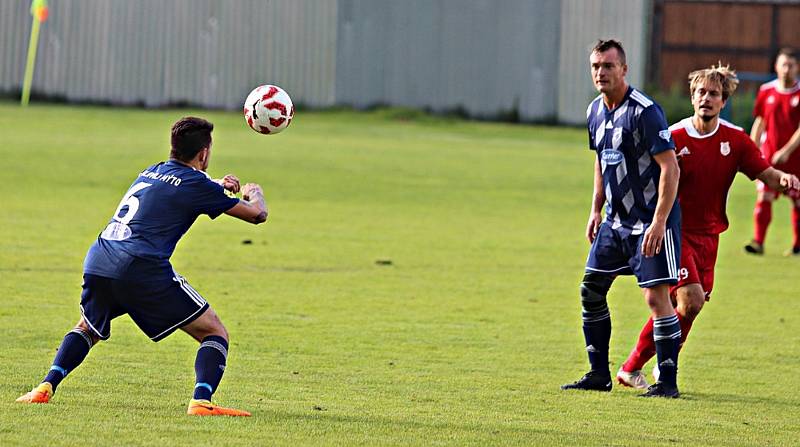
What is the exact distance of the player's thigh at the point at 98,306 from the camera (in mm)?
6793

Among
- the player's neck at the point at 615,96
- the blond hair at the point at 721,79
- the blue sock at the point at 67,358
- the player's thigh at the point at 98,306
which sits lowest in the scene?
the blue sock at the point at 67,358

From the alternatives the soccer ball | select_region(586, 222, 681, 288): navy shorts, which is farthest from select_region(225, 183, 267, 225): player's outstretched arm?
select_region(586, 222, 681, 288): navy shorts

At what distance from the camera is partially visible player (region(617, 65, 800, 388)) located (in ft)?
27.4

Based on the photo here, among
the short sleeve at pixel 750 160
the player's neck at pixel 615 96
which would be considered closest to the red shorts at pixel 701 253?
the short sleeve at pixel 750 160

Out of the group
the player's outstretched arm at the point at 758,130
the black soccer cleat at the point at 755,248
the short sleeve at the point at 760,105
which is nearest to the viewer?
the player's outstretched arm at the point at 758,130

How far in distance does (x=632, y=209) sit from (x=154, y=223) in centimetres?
275

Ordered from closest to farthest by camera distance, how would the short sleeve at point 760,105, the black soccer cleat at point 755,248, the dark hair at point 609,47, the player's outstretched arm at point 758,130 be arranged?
the dark hair at point 609,47 < the player's outstretched arm at point 758,130 < the short sleeve at point 760,105 < the black soccer cleat at point 755,248

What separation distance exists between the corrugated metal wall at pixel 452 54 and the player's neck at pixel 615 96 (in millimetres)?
33939

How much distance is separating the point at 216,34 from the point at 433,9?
21.5ft

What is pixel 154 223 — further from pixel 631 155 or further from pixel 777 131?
pixel 777 131

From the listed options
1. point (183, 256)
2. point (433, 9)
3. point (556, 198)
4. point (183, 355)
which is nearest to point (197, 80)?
point (433, 9)

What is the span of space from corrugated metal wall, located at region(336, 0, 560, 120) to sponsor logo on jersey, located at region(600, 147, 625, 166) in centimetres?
3395

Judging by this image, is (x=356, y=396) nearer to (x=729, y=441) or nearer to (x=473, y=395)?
(x=473, y=395)

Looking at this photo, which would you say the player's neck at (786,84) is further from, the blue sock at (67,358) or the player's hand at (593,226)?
the blue sock at (67,358)
